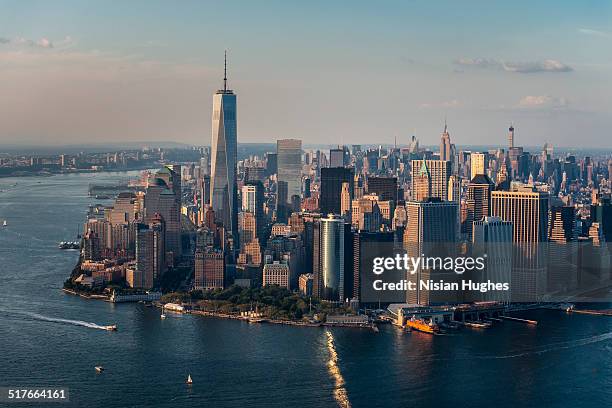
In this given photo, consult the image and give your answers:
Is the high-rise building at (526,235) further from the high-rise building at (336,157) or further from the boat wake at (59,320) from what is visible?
the high-rise building at (336,157)

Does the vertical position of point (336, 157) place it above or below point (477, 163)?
above

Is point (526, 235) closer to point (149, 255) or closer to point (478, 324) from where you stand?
point (478, 324)

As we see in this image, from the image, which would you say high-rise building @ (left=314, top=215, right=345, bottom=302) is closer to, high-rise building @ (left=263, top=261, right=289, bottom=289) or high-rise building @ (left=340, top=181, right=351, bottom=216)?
high-rise building @ (left=263, top=261, right=289, bottom=289)

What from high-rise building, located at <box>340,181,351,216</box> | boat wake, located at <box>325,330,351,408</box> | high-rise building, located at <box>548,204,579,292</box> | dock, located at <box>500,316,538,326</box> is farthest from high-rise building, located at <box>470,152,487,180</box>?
boat wake, located at <box>325,330,351,408</box>

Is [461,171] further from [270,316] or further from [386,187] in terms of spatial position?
[270,316]

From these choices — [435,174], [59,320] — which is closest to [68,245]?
[59,320]

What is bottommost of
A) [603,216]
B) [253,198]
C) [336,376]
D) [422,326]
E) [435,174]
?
[336,376]

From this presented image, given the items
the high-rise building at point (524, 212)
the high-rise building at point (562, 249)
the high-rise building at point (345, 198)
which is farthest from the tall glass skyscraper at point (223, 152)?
the high-rise building at point (562, 249)
